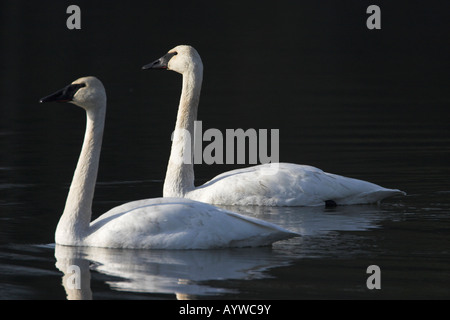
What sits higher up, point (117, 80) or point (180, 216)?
point (117, 80)

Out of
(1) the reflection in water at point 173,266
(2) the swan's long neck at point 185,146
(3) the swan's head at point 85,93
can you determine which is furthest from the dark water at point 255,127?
(3) the swan's head at point 85,93

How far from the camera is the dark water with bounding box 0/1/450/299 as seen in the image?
9.66m

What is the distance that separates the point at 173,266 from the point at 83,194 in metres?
1.45

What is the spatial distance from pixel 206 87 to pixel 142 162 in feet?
39.5

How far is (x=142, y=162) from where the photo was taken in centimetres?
1683

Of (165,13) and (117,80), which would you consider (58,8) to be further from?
(117,80)

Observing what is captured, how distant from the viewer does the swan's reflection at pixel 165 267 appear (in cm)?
927

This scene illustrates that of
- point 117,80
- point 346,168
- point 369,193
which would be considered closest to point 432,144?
point 346,168

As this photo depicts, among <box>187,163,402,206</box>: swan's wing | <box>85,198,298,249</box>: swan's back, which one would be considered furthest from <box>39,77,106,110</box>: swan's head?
<box>187,163,402,206</box>: swan's wing

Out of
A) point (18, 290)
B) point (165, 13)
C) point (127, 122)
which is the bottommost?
point (18, 290)

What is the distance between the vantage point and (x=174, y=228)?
1055 cm

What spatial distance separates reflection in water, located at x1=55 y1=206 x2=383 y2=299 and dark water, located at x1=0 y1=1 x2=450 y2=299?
0.10ft

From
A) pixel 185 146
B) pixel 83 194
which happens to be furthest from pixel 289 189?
pixel 83 194

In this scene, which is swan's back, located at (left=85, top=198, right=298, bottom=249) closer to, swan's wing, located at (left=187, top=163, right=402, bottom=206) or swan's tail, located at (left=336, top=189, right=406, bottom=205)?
swan's wing, located at (left=187, top=163, right=402, bottom=206)
